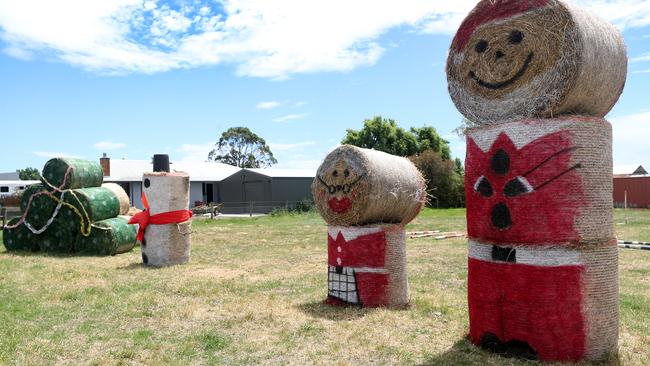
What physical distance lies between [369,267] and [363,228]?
540 mm

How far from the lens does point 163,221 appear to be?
11.7 m

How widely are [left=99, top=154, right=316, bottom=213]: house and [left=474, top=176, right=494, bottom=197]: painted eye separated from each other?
2859 centimetres

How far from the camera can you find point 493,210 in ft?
17.0

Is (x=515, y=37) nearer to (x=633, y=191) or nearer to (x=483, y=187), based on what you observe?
(x=483, y=187)

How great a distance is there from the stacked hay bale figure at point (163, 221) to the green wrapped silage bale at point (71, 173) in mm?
3467

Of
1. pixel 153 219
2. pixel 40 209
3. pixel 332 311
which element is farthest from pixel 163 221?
pixel 332 311

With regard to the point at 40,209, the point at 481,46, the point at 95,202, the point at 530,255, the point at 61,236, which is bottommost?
the point at 61,236

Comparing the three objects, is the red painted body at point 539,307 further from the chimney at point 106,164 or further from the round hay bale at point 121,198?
the chimney at point 106,164

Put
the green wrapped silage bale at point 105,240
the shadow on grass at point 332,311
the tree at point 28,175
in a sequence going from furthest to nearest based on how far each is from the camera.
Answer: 1. the tree at point 28,175
2. the green wrapped silage bale at point 105,240
3. the shadow on grass at point 332,311

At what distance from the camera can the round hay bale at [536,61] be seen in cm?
479

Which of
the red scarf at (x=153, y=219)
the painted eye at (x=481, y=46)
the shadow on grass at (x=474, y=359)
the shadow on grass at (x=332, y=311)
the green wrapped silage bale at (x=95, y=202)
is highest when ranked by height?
the painted eye at (x=481, y=46)

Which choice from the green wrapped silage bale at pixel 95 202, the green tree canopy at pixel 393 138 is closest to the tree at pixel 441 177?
the green tree canopy at pixel 393 138

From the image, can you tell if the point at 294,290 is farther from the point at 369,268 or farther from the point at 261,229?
the point at 261,229

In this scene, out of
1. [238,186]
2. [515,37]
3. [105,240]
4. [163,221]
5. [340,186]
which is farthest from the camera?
[238,186]
